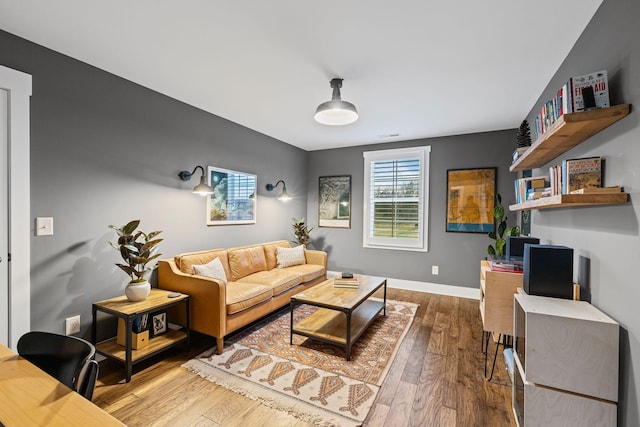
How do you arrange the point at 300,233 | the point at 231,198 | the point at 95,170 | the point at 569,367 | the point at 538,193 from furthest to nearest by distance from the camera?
1. the point at 300,233
2. the point at 231,198
3. the point at 95,170
4. the point at 538,193
5. the point at 569,367

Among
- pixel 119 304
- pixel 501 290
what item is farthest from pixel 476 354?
pixel 119 304

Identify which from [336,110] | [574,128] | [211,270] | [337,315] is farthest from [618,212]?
[211,270]

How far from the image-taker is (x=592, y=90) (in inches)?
58.1

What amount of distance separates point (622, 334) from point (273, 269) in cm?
342

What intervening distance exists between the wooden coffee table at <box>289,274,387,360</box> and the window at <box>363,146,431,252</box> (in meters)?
1.63

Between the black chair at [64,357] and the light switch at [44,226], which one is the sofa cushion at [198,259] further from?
the black chair at [64,357]

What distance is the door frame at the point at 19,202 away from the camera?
198 centimetres

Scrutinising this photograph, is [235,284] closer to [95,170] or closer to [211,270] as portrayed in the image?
[211,270]

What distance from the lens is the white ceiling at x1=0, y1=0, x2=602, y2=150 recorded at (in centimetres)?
173

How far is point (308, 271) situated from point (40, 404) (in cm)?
315

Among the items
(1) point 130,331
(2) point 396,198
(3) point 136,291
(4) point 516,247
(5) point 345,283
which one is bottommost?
(1) point 130,331

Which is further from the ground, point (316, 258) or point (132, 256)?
point (132, 256)

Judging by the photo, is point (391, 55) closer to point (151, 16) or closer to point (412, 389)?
point (151, 16)

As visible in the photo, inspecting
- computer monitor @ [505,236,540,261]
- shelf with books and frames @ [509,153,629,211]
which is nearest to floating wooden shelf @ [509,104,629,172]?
shelf with books and frames @ [509,153,629,211]
